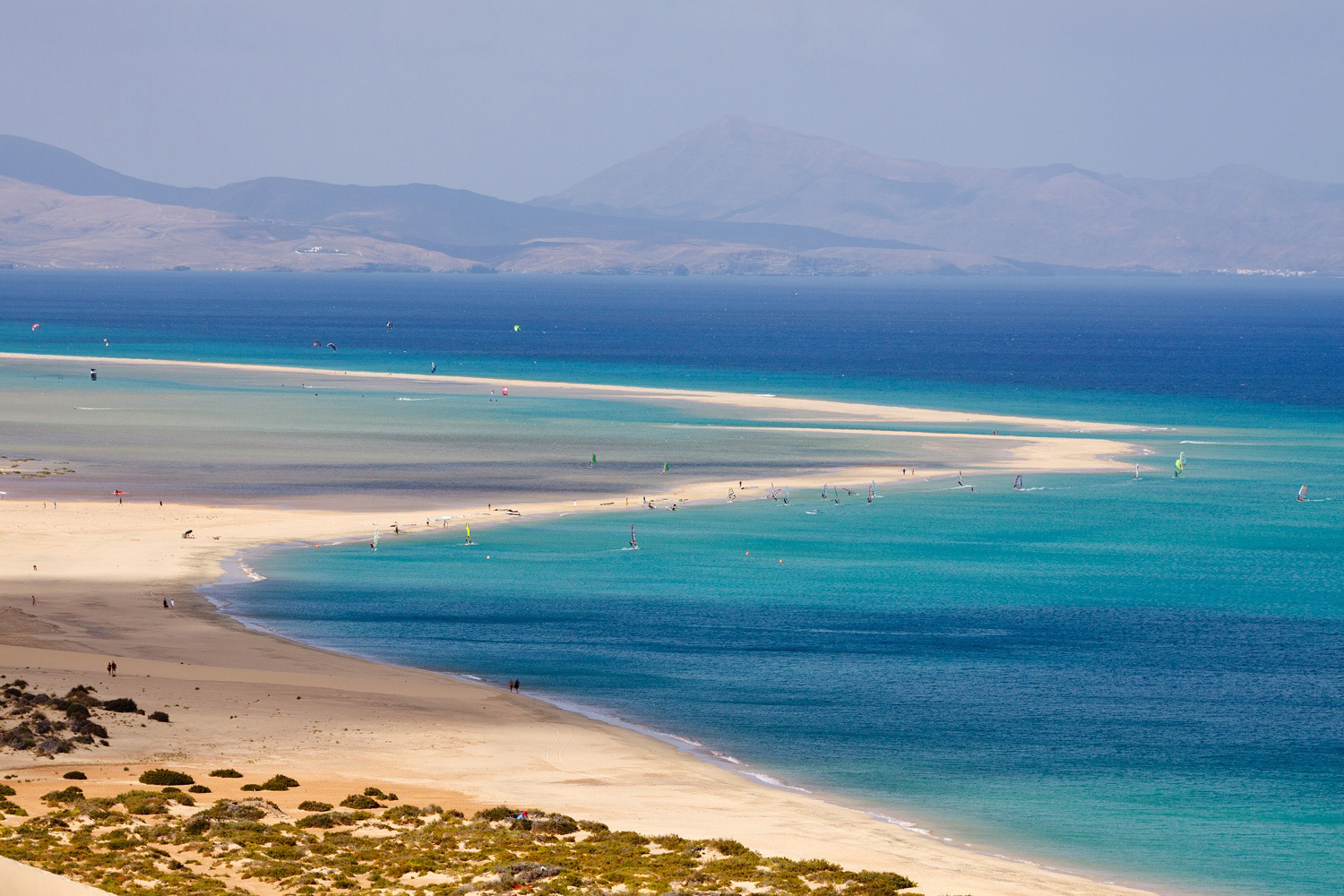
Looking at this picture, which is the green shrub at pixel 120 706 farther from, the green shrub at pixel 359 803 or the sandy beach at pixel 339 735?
the green shrub at pixel 359 803

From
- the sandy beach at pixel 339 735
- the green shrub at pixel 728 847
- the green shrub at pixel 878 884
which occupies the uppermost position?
the green shrub at pixel 878 884

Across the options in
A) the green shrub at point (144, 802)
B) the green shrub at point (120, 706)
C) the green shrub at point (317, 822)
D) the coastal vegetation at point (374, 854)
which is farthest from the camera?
the green shrub at point (120, 706)

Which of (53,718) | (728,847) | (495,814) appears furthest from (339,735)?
(728,847)

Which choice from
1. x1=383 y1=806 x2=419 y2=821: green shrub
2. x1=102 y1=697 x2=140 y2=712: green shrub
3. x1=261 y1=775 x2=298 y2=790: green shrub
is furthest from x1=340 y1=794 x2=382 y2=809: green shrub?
x1=102 y1=697 x2=140 y2=712: green shrub

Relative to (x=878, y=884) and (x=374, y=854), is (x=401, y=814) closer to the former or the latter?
(x=374, y=854)

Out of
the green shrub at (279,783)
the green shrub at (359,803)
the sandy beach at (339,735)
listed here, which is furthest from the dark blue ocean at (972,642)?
the green shrub at (279,783)

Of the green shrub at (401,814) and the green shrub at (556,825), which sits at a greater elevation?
the green shrub at (556,825)
